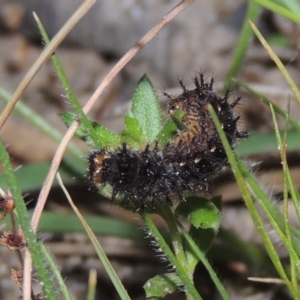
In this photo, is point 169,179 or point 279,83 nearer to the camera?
point 169,179

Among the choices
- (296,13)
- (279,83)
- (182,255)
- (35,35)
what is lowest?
(182,255)

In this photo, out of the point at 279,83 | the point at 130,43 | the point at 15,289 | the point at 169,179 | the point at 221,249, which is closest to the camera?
the point at 169,179

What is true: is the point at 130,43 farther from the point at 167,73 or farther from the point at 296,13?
the point at 296,13

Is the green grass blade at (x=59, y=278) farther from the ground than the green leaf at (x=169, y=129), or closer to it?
closer to it

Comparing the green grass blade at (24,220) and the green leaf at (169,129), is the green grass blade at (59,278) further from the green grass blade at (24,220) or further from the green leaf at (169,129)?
the green leaf at (169,129)

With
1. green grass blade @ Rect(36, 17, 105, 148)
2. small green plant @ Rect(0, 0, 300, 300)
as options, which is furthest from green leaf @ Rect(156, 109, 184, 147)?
→ green grass blade @ Rect(36, 17, 105, 148)

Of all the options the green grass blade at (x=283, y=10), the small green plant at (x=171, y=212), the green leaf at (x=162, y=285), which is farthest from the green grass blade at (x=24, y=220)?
the green grass blade at (x=283, y=10)

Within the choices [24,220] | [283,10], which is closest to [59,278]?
[24,220]

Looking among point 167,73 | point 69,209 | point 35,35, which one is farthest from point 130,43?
point 69,209
